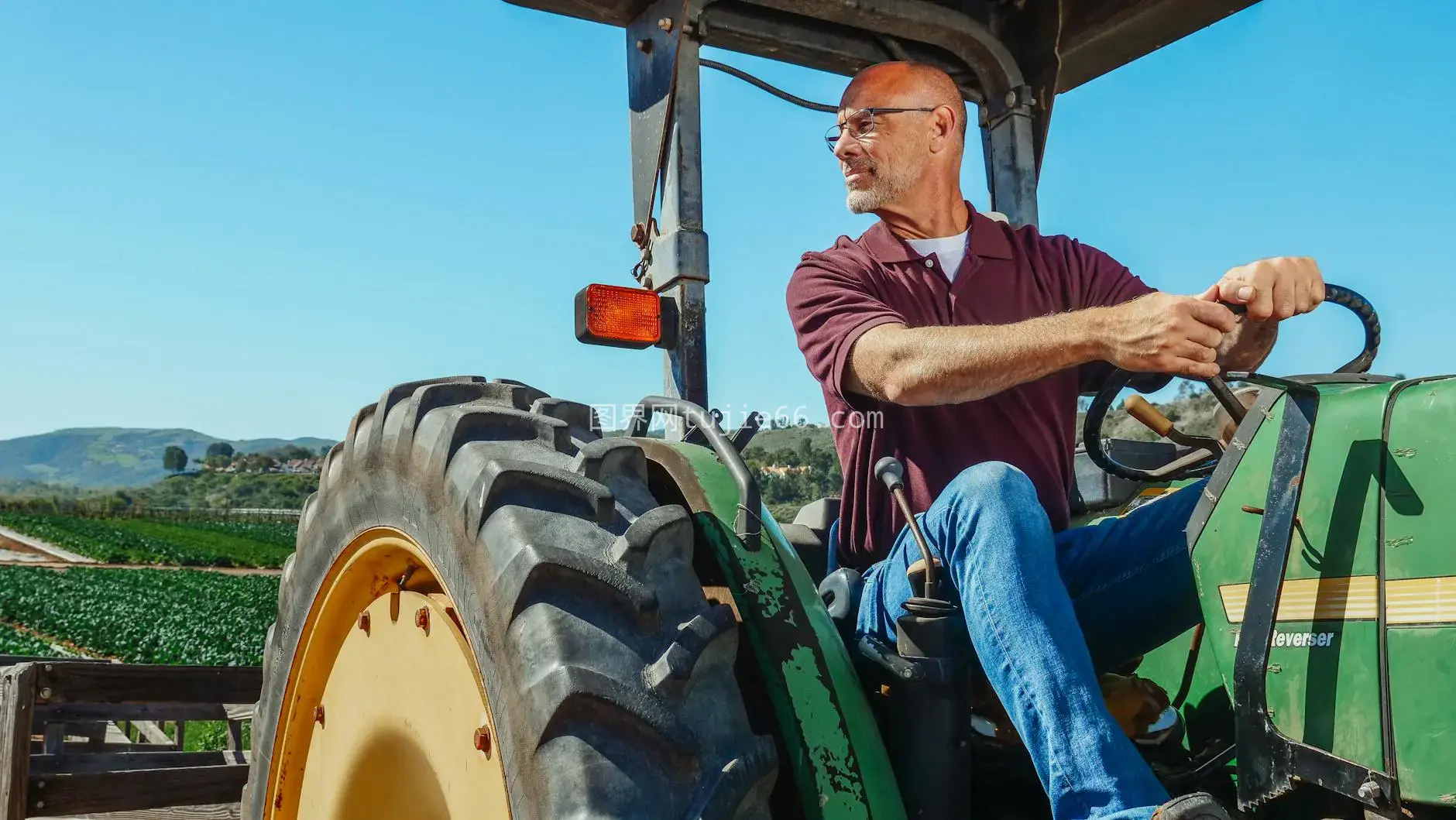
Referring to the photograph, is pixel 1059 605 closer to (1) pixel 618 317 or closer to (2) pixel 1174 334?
(2) pixel 1174 334

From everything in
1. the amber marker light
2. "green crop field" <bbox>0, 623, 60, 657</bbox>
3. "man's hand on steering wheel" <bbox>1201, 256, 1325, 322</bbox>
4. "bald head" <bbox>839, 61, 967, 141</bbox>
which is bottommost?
"green crop field" <bbox>0, 623, 60, 657</bbox>

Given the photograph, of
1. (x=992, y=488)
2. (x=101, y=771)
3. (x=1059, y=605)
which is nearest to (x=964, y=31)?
(x=992, y=488)

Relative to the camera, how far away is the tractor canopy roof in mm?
2977

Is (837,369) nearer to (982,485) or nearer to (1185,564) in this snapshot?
(982,485)

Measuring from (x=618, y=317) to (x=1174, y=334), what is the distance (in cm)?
157

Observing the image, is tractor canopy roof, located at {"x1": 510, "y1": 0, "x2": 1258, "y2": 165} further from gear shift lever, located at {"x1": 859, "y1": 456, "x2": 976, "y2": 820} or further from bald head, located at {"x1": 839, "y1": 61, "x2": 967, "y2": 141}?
gear shift lever, located at {"x1": 859, "y1": 456, "x2": 976, "y2": 820}

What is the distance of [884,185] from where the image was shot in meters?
2.56

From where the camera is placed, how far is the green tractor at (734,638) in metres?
1.38

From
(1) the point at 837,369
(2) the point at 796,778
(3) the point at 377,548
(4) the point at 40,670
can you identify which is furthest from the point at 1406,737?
(4) the point at 40,670

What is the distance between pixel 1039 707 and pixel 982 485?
328 mm

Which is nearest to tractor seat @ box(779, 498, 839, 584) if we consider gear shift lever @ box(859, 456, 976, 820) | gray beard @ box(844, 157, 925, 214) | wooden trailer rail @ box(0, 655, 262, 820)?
gear shift lever @ box(859, 456, 976, 820)

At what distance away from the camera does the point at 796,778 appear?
60.5 inches

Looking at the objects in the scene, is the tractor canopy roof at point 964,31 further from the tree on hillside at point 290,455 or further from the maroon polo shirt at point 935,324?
the tree on hillside at point 290,455

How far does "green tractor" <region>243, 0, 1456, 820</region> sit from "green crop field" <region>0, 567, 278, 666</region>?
60.1ft
